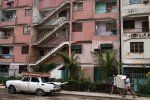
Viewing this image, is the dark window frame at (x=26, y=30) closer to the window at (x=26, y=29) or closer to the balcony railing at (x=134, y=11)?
the window at (x=26, y=29)

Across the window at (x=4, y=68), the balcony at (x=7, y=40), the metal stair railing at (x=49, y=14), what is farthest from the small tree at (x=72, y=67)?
the window at (x=4, y=68)

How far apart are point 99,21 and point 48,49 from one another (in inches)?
361

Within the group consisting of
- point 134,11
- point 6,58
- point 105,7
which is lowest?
point 6,58

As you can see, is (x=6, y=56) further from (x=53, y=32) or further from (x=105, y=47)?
(x=105, y=47)

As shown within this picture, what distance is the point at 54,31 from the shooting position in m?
37.2

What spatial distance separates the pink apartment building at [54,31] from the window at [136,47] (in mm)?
2151

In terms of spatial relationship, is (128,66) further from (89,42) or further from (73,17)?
(73,17)

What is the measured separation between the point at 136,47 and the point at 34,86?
13.4 metres

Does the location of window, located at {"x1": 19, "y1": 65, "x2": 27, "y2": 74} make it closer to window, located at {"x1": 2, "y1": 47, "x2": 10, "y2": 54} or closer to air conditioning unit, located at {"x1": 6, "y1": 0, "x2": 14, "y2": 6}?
window, located at {"x1": 2, "y1": 47, "x2": 10, "y2": 54}

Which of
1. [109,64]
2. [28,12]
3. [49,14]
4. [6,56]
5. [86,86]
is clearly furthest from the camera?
[6,56]

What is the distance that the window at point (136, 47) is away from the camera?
30569 millimetres

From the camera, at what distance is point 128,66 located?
3112 centimetres

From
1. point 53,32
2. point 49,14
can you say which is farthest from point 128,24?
point 49,14

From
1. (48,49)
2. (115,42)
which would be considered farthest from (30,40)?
(115,42)
